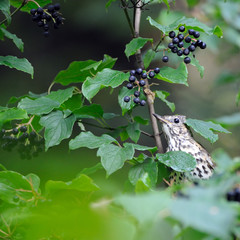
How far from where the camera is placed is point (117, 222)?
78cm

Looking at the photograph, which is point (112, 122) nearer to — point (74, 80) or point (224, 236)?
point (74, 80)

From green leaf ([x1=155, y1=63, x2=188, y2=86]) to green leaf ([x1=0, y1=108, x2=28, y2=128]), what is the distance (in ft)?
1.77

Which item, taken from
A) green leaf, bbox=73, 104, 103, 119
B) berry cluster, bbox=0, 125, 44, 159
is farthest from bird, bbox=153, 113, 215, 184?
berry cluster, bbox=0, 125, 44, 159

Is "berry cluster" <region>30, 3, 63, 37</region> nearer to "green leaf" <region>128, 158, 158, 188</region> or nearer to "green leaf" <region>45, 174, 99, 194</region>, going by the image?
"green leaf" <region>128, 158, 158, 188</region>

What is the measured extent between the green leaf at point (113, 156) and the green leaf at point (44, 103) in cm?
30

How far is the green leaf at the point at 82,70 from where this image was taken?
210 centimetres

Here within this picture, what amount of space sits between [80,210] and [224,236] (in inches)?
8.7

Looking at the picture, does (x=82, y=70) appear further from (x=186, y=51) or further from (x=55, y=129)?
(x=186, y=51)

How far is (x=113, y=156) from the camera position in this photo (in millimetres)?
1754

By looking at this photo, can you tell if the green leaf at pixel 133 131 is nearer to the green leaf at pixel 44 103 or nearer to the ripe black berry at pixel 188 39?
the green leaf at pixel 44 103

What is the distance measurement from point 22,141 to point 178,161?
2.06 feet

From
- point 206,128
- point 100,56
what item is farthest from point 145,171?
point 100,56

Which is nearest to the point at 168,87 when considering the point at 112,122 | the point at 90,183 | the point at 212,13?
the point at 112,122

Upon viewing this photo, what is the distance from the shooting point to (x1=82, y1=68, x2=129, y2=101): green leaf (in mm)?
1896
